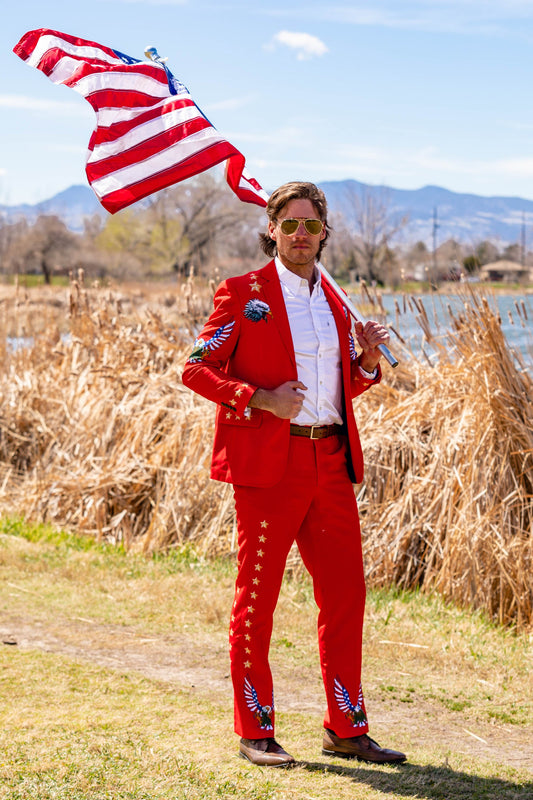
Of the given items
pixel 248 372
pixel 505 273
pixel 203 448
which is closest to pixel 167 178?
pixel 248 372

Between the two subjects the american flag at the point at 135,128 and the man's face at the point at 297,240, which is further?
the american flag at the point at 135,128

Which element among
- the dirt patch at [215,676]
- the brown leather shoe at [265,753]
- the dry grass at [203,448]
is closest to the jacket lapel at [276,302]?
the brown leather shoe at [265,753]

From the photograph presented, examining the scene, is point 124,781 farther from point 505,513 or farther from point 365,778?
point 505,513

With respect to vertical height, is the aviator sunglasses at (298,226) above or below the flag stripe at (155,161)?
below

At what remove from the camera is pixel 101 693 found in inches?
171

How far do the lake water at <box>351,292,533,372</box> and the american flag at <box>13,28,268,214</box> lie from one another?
2.57 metres

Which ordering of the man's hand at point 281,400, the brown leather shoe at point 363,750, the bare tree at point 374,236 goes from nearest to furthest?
the man's hand at point 281,400 < the brown leather shoe at point 363,750 < the bare tree at point 374,236

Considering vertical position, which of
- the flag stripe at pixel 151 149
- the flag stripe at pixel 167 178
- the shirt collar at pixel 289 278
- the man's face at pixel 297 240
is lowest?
the shirt collar at pixel 289 278

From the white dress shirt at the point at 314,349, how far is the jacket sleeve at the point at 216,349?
0.21 metres

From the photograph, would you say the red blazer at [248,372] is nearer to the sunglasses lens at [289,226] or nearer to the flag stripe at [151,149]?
the sunglasses lens at [289,226]

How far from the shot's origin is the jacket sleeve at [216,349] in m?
3.35

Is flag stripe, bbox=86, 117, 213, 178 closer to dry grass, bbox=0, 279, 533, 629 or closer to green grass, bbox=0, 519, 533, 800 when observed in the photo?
green grass, bbox=0, 519, 533, 800

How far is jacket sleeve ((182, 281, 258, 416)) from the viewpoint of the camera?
132 inches

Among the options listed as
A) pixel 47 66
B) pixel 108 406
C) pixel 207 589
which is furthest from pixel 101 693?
pixel 108 406
